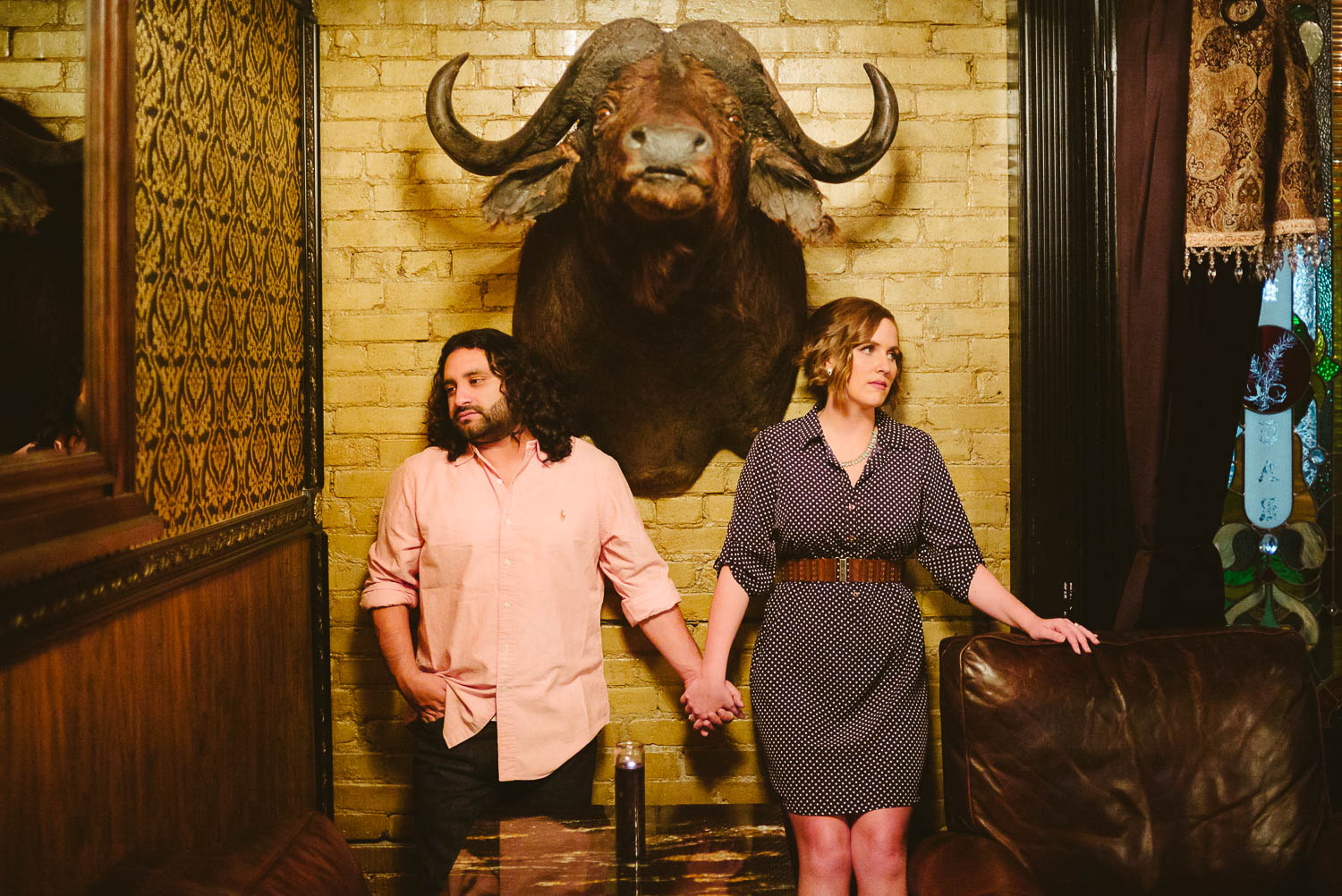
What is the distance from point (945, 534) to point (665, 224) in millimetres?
1112

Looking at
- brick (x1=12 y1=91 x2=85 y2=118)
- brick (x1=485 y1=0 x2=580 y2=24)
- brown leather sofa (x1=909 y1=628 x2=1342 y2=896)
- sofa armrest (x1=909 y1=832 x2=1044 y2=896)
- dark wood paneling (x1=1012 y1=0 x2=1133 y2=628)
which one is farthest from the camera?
brick (x1=485 y1=0 x2=580 y2=24)

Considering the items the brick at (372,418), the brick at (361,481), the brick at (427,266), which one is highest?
the brick at (427,266)

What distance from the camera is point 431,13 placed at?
2.78 m

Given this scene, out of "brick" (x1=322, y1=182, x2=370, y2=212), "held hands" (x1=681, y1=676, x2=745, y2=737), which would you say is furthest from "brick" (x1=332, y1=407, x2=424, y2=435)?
"held hands" (x1=681, y1=676, x2=745, y2=737)

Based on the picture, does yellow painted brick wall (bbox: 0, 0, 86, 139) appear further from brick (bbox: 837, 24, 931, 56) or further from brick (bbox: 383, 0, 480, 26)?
brick (bbox: 837, 24, 931, 56)

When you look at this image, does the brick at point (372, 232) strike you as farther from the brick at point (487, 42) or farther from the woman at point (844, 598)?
the woman at point (844, 598)

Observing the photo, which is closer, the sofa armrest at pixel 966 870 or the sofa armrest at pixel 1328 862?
the sofa armrest at pixel 966 870

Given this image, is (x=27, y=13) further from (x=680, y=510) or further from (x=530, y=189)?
(x=680, y=510)

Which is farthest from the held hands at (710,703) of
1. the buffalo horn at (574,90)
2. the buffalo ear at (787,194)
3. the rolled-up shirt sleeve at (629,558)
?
the buffalo horn at (574,90)

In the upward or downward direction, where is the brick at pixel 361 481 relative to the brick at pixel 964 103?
downward

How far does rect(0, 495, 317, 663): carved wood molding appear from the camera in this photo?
4.70ft

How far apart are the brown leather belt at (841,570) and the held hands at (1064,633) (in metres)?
0.39

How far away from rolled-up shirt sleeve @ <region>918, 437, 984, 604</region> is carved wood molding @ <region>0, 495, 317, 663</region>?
5.70ft

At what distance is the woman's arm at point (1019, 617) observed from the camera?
2.15 metres
